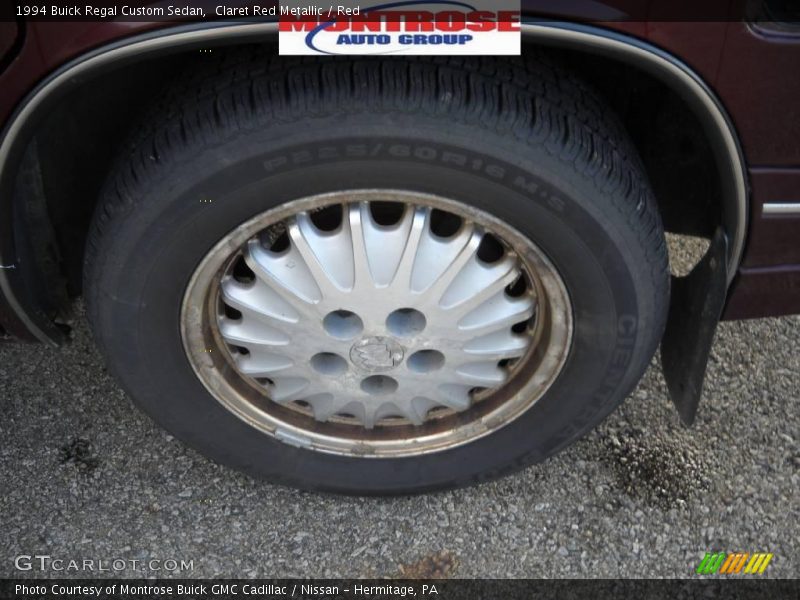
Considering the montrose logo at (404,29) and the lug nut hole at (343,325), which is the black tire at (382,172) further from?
the lug nut hole at (343,325)

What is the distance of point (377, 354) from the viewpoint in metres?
2.15

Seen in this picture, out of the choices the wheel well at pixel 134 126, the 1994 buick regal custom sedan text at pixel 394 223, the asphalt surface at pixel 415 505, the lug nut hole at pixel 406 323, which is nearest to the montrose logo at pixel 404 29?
the 1994 buick regal custom sedan text at pixel 394 223

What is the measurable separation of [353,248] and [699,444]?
1.30 m

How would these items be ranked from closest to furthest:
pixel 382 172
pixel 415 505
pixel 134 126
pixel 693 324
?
1. pixel 382 172
2. pixel 134 126
3. pixel 693 324
4. pixel 415 505

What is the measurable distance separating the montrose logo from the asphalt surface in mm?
1303

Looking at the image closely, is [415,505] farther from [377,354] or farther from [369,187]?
[369,187]

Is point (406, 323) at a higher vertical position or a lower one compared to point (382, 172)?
lower

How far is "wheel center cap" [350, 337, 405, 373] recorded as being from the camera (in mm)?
2121

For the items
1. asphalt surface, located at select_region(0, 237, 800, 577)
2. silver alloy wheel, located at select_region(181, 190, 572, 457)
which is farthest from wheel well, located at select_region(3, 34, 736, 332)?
asphalt surface, located at select_region(0, 237, 800, 577)

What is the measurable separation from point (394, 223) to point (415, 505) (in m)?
0.84

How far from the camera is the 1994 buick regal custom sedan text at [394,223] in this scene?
1.77m

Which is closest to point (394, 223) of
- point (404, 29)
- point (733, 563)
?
point (404, 29)

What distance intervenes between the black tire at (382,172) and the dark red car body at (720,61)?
0.70 feet

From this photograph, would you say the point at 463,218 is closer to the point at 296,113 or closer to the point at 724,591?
the point at 296,113
